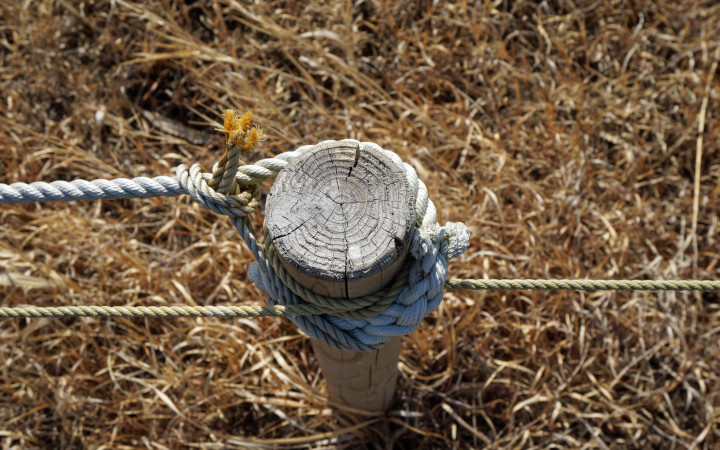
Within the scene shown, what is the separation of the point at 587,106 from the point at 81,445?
2.31 meters

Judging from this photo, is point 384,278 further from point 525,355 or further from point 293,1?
point 293,1

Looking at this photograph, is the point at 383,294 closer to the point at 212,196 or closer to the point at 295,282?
the point at 295,282

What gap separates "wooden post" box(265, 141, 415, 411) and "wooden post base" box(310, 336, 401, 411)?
40 cm

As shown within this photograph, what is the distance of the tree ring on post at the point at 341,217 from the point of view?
1070 mm

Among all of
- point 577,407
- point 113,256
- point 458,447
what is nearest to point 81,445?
point 113,256

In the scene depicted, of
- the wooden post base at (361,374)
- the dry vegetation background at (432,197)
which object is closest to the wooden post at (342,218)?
the wooden post base at (361,374)

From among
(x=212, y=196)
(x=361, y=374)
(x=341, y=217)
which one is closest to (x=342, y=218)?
(x=341, y=217)

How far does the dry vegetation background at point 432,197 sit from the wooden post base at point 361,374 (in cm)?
16

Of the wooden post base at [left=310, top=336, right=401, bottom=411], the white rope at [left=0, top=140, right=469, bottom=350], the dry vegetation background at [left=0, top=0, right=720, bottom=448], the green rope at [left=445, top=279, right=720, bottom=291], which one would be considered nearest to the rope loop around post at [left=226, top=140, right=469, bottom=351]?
the white rope at [left=0, top=140, right=469, bottom=350]

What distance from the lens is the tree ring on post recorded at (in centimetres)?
107

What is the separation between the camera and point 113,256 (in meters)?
2.26

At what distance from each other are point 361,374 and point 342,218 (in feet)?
2.22

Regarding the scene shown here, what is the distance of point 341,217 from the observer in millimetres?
1091

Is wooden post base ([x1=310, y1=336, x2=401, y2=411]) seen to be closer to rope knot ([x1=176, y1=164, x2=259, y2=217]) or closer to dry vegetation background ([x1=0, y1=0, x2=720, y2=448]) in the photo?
dry vegetation background ([x1=0, y1=0, x2=720, y2=448])
